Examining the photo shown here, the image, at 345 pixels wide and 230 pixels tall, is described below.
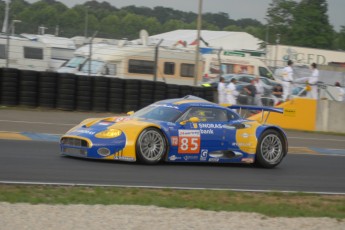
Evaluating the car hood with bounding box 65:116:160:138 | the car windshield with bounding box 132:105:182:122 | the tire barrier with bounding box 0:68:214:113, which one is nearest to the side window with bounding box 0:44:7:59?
the tire barrier with bounding box 0:68:214:113

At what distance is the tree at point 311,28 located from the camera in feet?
196

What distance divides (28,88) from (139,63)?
6947mm

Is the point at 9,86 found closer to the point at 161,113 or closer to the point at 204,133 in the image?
the point at 161,113

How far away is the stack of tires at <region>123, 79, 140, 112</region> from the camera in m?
21.0

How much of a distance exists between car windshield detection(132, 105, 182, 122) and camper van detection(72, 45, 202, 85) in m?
11.0

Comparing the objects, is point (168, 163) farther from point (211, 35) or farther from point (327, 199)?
point (211, 35)

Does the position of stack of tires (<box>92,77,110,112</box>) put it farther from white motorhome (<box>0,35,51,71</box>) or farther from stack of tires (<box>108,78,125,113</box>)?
white motorhome (<box>0,35,51,71</box>)

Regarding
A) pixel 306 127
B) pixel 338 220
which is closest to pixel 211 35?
pixel 306 127

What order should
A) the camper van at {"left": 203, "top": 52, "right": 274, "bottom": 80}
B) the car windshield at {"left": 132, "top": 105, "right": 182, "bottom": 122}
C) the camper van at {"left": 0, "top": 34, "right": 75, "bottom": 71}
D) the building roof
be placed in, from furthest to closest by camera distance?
1. the building roof
2. the camper van at {"left": 203, "top": 52, "right": 274, "bottom": 80}
3. the camper van at {"left": 0, "top": 34, "right": 75, "bottom": 71}
4. the car windshield at {"left": 132, "top": 105, "right": 182, "bottom": 122}

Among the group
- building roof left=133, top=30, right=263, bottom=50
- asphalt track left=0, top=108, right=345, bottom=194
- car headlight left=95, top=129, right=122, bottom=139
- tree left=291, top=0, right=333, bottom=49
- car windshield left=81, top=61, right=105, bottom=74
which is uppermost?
tree left=291, top=0, right=333, bottom=49

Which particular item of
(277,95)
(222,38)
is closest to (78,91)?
(277,95)

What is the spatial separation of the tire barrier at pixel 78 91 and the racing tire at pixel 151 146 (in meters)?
8.96

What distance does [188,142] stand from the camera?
12.0 metres

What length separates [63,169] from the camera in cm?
1058
